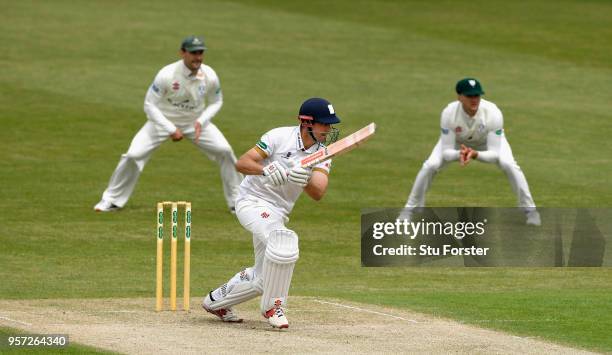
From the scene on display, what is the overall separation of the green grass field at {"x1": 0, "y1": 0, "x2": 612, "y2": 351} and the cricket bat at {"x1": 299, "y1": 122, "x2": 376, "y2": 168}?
2007 millimetres

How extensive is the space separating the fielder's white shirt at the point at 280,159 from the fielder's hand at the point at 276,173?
0.28m

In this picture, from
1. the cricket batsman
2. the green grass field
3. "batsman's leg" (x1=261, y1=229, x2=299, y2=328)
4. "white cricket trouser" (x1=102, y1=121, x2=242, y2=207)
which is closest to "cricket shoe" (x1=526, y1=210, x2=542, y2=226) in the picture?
the cricket batsman

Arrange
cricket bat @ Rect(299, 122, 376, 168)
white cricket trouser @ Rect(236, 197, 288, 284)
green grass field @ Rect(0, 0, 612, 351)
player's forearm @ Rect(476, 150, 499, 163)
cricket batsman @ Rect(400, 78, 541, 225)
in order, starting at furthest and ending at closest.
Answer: cricket batsman @ Rect(400, 78, 541, 225) → player's forearm @ Rect(476, 150, 499, 163) → green grass field @ Rect(0, 0, 612, 351) → white cricket trouser @ Rect(236, 197, 288, 284) → cricket bat @ Rect(299, 122, 376, 168)

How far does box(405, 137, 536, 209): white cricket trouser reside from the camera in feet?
55.0

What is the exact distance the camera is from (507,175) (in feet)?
55.4

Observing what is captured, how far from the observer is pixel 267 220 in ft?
36.7

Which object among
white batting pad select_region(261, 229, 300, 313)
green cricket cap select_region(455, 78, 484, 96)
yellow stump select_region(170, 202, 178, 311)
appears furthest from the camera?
green cricket cap select_region(455, 78, 484, 96)

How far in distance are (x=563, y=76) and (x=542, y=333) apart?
650 inches

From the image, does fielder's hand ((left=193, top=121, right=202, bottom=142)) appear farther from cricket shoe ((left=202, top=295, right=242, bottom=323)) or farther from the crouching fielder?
cricket shoe ((left=202, top=295, right=242, bottom=323))

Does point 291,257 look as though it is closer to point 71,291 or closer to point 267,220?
point 267,220

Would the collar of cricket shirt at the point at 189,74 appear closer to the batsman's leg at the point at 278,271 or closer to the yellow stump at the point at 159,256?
the yellow stump at the point at 159,256

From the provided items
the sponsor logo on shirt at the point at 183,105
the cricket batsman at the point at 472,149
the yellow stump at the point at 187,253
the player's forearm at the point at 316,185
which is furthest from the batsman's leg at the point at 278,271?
the sponsor logo on shirt at the point at 183,105

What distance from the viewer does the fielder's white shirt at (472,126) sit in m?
16.8

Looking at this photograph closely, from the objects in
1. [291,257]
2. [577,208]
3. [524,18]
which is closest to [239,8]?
[524,18]
